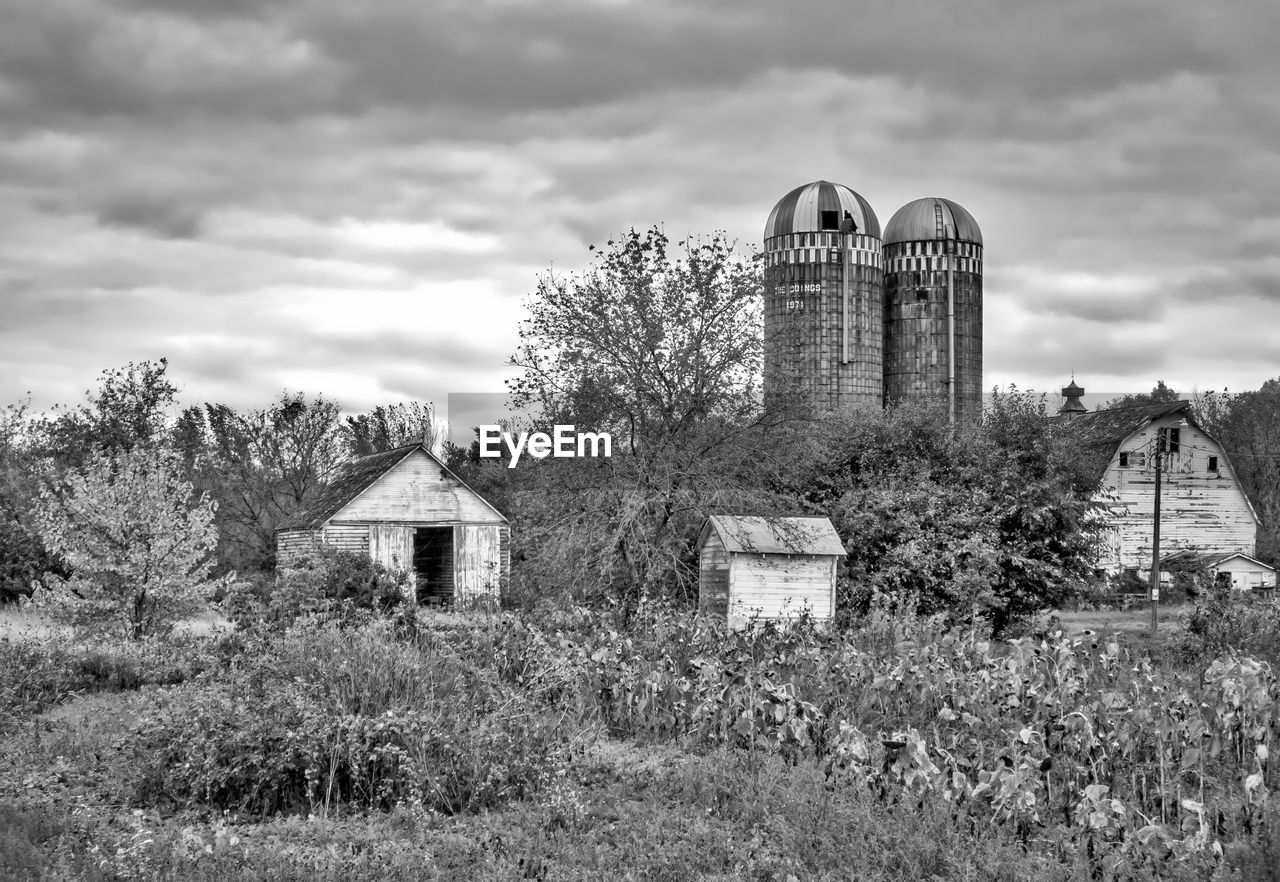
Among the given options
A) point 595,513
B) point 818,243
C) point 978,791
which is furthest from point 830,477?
point 818,243

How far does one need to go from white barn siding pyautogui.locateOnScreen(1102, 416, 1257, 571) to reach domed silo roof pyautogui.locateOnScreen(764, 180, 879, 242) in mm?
18873

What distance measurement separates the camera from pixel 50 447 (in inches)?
1614

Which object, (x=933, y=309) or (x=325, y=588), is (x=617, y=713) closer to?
(x=325, y=588)

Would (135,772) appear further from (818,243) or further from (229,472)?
(818,243)

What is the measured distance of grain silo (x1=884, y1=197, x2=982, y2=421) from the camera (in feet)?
206

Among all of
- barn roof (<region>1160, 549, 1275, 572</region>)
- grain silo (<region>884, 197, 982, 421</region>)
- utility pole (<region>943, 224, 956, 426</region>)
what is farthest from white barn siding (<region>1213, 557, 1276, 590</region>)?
utility pole (<region>943, 224, 956, 426</region>)

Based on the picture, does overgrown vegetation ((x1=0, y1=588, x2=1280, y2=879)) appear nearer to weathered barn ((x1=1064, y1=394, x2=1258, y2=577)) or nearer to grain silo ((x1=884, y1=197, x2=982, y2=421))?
weathered barn ((x1=1064, y1=394, x2=1258, y2=577))

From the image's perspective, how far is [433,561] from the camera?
3941cm

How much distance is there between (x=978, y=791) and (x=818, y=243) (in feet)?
178

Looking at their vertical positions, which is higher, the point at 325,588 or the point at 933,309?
the point at 933,309

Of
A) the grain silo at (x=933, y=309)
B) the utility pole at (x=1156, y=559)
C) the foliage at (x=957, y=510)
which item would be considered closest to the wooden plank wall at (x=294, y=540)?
the foliage at (x=957, y=510)

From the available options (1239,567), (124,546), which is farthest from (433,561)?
(1239,567)

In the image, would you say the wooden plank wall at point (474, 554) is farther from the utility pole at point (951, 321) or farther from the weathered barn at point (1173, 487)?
the utility pole at point (951, 321)

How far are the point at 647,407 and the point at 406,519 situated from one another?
1176cm
